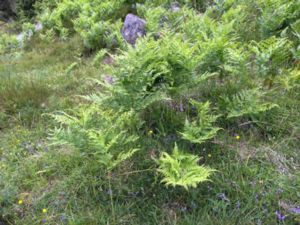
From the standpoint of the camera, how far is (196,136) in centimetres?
313

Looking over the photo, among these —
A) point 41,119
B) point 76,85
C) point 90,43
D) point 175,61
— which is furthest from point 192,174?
point 90,43

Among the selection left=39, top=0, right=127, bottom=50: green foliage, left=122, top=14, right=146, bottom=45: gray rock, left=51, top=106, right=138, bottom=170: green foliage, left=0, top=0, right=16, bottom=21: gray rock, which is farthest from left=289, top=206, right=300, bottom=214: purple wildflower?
left=0, top=0, right=16, bottom=21: gray rock

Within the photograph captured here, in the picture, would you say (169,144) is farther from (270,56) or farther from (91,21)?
(91,21)

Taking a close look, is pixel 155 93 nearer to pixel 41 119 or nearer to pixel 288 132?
pixel 288 132

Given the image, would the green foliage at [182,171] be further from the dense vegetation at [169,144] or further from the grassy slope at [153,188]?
the grassy slope at [153,188]

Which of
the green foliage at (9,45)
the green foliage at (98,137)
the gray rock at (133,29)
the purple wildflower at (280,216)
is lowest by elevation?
the green foliage at (9,45)

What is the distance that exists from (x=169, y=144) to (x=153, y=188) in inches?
21.0

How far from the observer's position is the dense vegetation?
2777mm

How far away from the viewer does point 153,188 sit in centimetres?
296

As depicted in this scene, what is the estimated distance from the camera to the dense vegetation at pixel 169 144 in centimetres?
278

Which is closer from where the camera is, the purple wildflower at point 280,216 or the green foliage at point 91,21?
the purple wildflower at point 280,216

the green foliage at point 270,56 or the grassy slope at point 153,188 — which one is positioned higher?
the green foliage at point 270,56

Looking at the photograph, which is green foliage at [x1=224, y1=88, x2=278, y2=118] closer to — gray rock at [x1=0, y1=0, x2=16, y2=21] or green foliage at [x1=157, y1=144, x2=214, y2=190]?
green foliage at [x1=157, y1=144, x2=214, y2=190]

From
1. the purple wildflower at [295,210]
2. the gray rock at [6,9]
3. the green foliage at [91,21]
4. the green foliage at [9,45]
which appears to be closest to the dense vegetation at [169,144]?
the purple wildflower at [295,210]
